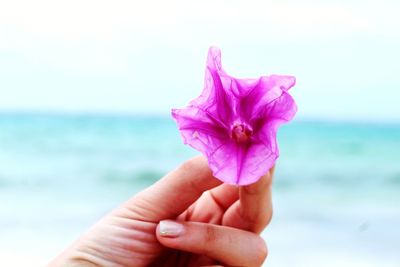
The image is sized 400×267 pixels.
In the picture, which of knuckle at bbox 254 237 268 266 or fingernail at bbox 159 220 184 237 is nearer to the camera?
fingernail at bbox 159 220 184 237

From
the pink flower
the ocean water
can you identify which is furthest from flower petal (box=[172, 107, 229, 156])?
the ocean water

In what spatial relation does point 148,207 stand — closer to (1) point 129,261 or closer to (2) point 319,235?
(1) point 129,261

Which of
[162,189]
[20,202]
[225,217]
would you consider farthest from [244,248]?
[20,202]

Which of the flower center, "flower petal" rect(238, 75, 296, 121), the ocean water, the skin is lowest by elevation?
the ocean water

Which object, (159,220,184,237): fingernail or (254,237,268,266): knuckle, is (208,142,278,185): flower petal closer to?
(159,220,184,237): fingernail

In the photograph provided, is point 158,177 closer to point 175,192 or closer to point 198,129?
point 175,192

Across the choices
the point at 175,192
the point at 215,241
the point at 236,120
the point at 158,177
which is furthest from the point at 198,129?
the point at 158,177

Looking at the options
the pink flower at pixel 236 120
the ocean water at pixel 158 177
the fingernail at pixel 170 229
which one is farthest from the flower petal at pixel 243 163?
the ocean water at pixel 158 177

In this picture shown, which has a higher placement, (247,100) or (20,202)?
(247,100)
